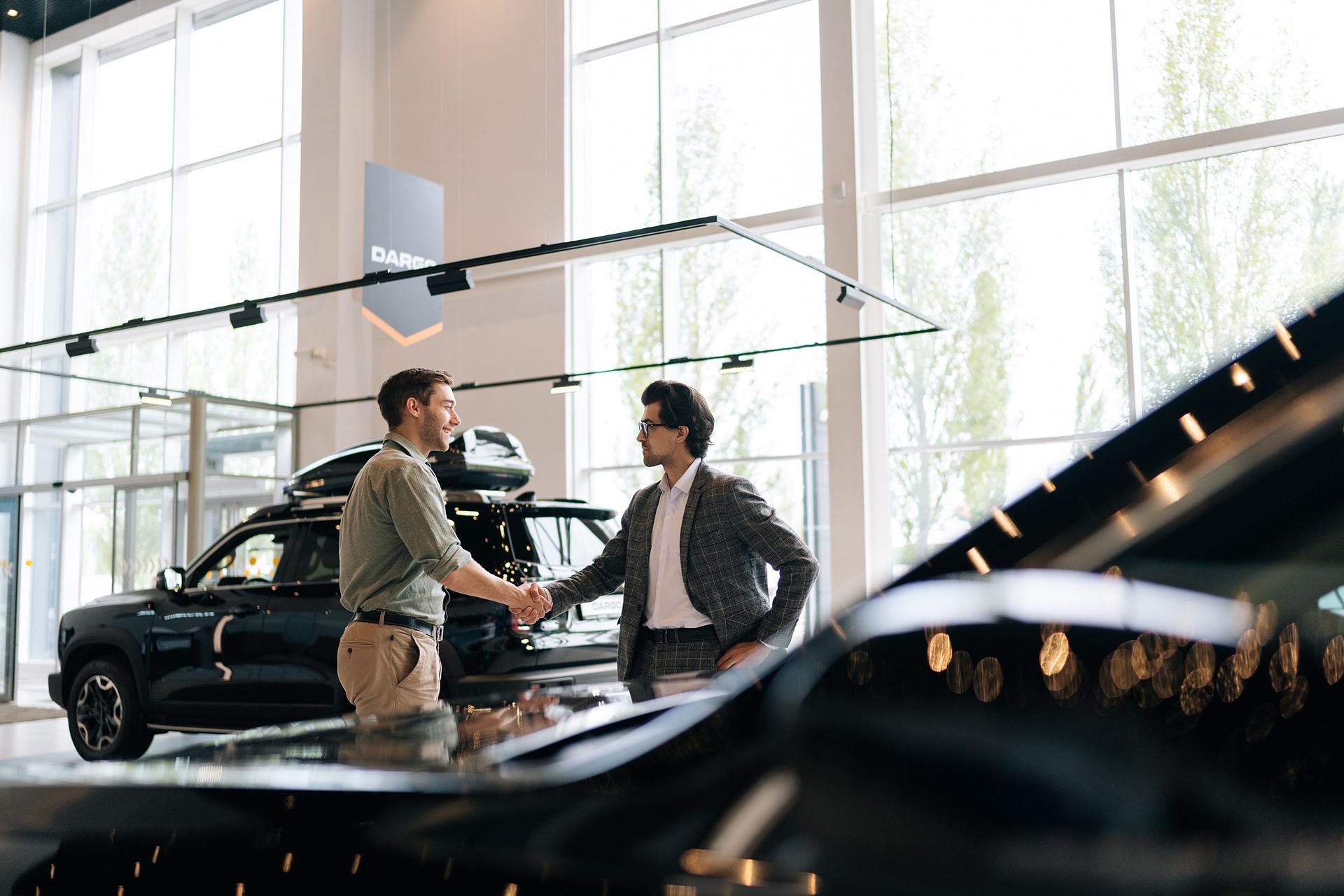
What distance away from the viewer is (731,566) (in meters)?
3.12

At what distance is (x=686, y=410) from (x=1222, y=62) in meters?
8.28

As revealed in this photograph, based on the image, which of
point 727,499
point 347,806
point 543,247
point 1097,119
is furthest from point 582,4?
point 347,806

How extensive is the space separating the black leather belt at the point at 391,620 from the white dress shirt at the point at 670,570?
0.73 metres

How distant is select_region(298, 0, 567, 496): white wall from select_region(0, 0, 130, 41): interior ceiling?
457 cm

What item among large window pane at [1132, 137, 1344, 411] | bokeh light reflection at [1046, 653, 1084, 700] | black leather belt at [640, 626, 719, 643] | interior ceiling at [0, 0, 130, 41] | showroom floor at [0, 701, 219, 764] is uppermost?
interior ceiling at [0, 0, 130, 41]

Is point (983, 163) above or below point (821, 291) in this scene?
above

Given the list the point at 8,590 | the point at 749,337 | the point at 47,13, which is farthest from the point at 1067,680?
the point at 47,13

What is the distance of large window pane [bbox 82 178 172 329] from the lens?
52.3 feet

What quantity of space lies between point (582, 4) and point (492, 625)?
31.1 feet

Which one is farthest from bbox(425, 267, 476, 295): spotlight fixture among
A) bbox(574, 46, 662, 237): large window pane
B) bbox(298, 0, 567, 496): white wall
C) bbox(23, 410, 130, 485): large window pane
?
bbox(23, 410, 130, 485): large window pane

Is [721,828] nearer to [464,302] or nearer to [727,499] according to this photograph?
[727,499]

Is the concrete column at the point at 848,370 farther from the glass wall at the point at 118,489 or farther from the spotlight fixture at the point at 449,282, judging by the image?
the glass wall at the point at 118,489

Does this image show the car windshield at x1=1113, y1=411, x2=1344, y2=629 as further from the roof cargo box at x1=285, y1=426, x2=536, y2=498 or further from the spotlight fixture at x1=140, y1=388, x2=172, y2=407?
the spotlight fixture at x1=140, y1=388, x2=172, y2=407

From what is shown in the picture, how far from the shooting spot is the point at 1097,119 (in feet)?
32.8
